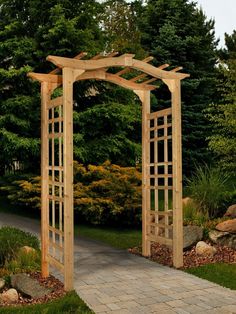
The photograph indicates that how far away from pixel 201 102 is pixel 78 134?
5.64m

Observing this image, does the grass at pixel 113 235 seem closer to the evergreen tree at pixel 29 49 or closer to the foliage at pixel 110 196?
the foliage at pixel 110 196

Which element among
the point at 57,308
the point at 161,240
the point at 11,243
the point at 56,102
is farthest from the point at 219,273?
the point at 56,102

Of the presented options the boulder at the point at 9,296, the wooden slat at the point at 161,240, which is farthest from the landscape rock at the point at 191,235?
the boulder at the point at 9,296

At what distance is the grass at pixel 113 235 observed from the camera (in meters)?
8.31

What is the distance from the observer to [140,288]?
5332mm

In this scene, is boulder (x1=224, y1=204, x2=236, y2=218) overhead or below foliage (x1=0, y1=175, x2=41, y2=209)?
below

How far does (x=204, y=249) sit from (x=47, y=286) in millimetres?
2731

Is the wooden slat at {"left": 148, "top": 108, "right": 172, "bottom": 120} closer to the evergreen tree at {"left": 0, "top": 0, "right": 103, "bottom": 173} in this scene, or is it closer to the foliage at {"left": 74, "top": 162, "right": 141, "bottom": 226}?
the foliage at {"left": 74, "top": 162, "right": 141, "bottom": 226}

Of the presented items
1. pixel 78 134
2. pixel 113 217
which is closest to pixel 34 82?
pixel 78 134

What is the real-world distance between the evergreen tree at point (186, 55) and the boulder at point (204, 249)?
6.91 metres

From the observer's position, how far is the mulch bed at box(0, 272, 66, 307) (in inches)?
199

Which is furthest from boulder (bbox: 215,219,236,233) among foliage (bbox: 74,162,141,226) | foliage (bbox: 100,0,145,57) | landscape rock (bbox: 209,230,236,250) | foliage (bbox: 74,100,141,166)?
foliage (bbox: 100,0,145,57)

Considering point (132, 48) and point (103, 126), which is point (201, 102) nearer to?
point (132, 48)

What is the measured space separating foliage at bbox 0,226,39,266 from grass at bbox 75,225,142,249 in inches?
73.7
